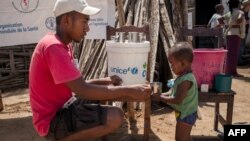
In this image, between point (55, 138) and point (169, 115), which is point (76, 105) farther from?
point (169, 115)

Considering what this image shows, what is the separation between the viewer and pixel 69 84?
250cm

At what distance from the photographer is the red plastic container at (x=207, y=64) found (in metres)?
3.54

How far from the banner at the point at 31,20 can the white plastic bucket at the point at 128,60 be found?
1.52 m

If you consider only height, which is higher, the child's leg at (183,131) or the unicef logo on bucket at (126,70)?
the unicef logo on bucket at (126,70)

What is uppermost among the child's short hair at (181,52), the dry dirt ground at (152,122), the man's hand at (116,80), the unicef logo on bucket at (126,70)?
the child's short hair at (181,52)

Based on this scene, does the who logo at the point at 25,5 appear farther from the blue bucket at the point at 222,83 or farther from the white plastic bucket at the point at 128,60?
the blue bucket at the point at 222,83

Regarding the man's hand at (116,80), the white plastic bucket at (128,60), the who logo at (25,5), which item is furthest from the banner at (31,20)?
the man's hand at (116,80)

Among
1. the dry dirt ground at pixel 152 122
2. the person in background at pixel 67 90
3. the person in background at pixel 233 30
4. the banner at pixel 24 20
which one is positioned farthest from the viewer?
the person in background at pixel 233 30

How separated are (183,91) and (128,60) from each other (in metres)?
0.60

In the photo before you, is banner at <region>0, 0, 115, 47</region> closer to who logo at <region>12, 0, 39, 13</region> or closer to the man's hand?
who logo at <region>12, 0, 39, 13</region>

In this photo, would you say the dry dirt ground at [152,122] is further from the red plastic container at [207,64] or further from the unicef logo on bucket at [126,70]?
the unicef logo on bucket at [126,70]

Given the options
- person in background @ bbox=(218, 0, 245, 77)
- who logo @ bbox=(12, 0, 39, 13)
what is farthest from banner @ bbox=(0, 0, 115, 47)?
person in background @ bbox=(218, 0, 245, 77)

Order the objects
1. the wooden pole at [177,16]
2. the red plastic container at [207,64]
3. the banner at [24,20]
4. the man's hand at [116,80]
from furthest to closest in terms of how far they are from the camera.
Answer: the wooden pole at [177,16] < the banner at [24,20] < the red plastic container at [207,64] < the man's hand at [116,80]

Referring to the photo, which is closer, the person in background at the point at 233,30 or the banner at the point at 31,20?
the banner at the point at 31,20
